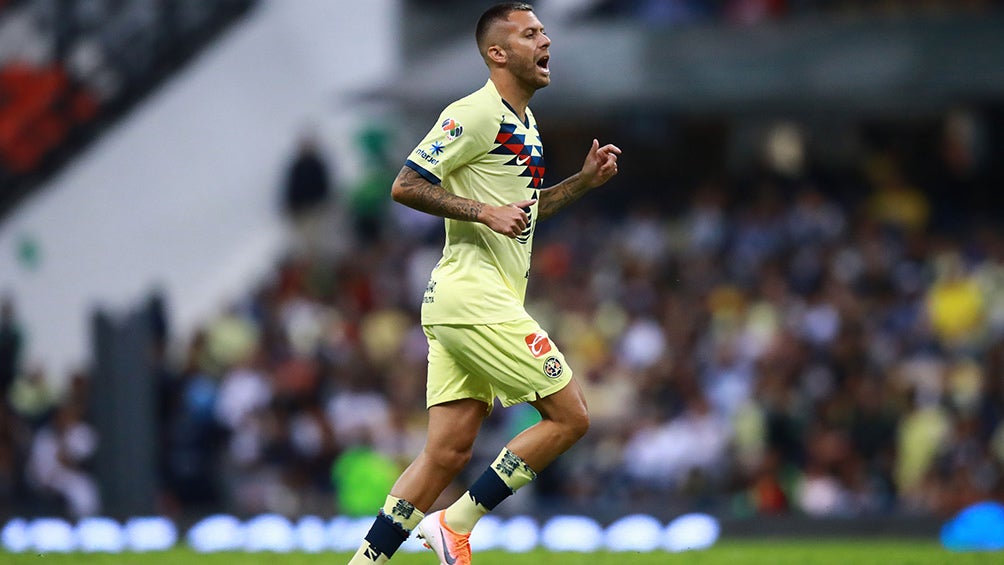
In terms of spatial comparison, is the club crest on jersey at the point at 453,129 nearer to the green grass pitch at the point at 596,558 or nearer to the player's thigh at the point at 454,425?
the player's thigh at the point at 454,425

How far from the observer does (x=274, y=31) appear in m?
22.1

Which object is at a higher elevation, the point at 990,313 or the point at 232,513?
the point at 990,313

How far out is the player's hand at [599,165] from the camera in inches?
329

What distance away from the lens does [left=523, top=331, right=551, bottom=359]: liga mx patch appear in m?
7.91

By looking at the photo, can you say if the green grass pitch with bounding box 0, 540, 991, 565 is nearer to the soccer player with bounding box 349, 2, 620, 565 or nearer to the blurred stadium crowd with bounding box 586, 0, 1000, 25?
the soccer player with bounding box 349, 2, 620, 565

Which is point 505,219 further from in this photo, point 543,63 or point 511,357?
point 543,63

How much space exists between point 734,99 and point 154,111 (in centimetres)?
716

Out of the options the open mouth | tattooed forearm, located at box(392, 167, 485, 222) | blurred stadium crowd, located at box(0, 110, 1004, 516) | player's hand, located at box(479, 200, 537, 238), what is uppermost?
blurred stadium crowd, located at box(0, 110, 1004, 516)

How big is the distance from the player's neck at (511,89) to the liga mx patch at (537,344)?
106cm

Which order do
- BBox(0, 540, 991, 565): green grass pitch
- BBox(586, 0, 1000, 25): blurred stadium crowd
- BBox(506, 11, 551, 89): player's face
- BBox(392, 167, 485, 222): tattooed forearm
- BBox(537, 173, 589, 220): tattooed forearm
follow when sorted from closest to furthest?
BBox(392, 167, 485, 222): tattooed forearm
BBox(506, 11, 551, 89): player's face
BBox(537, 173, 589, 220): tattooed forearm
BBox(0, 540, 991, 565): green grass pitch
BBox(586, 0, 1000, 25): blurred stadium crowd

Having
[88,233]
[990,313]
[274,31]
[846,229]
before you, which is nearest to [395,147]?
[274,31]

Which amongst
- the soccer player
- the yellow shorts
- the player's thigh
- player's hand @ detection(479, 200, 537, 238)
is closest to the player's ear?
the soccer player

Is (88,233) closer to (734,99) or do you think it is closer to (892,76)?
(734,99)

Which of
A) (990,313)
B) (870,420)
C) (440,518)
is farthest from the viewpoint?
(990,313)
